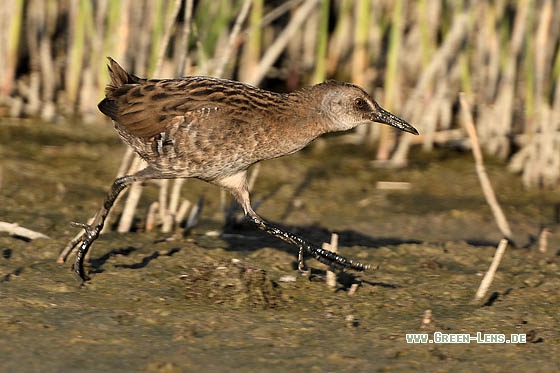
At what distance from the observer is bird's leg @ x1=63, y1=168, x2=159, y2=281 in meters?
4.97

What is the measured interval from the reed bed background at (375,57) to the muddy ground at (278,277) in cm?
38

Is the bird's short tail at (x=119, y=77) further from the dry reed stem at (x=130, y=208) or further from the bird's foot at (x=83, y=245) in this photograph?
the bird's foot at (x=83, y=245)

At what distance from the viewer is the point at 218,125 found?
193 inches

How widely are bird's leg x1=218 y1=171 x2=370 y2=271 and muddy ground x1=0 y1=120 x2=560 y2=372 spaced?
91mm

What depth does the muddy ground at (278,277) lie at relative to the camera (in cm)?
417

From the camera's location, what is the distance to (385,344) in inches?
171

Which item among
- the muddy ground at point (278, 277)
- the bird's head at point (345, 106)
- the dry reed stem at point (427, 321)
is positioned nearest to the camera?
the muddy ground at point (278, 277)

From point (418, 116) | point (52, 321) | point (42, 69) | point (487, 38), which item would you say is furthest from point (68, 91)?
point (52, 321)

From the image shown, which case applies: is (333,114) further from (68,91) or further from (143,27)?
(68,91)

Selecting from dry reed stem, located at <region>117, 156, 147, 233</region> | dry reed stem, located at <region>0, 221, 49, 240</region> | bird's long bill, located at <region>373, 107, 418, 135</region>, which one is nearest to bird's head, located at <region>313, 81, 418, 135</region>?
bird's long bill, located at <region>373, 107, 418, 135</region>

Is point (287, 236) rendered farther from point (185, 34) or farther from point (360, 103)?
point (185, 34)

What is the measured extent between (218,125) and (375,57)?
3666 millimetres

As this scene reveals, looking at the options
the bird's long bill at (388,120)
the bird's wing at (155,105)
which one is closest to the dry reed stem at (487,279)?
the bird's long bill at (388,120)

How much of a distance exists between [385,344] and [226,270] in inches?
37.2
